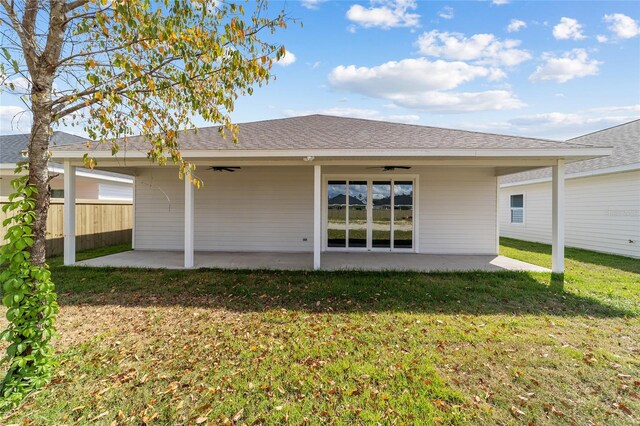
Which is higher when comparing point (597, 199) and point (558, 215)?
point (597, 199)

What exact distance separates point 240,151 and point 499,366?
616cm

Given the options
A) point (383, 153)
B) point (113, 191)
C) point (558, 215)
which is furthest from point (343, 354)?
point (113, 191)

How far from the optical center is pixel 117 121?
3.72m

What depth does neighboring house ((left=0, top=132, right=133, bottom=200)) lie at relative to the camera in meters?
11.8

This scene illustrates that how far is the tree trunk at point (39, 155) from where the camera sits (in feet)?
9.46

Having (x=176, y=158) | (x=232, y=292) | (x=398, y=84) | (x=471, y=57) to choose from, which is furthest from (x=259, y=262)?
(x=398, y=84)

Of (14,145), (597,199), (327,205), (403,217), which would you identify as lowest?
(403,217)

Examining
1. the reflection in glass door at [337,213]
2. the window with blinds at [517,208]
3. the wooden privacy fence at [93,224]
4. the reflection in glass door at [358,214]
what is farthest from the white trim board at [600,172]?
the wooden privacy fence at [93,224]

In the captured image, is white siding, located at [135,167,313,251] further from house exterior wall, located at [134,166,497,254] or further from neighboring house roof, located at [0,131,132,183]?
neighboring house roof, located at [0,131,132,183]

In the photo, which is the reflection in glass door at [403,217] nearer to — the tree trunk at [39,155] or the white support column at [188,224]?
the white support column at [188,224]

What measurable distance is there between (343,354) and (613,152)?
1301 centimetres

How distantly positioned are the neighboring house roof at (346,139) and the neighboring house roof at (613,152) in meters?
3.17

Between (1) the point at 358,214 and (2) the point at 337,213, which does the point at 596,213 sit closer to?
(1) the point at 358,214

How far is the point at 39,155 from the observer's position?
292 centimetres
